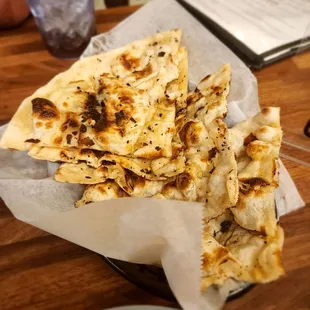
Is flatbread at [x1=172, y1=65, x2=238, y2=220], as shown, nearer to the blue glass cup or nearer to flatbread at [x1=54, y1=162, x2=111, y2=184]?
flatbread at [x1=54, y1=162, x2=111, y2=184]

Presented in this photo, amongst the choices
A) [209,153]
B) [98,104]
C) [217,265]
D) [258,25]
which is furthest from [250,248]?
[258,25]

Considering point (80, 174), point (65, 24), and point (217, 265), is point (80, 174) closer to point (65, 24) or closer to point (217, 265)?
point (217, 265)

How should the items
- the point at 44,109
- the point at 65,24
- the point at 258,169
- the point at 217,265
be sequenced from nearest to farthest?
1. the point at 217,265
2. the point at 258,169
3. the point at 44,109
4. the point at 65,24

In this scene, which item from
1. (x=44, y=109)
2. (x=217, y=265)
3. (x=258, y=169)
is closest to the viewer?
(x=217, y=265)

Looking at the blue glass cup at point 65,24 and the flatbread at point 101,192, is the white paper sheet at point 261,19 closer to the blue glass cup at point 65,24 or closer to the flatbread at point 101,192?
the blue glass cup at point 65,24

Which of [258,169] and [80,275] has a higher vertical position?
[258,169]

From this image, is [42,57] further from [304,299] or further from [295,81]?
[304,299]

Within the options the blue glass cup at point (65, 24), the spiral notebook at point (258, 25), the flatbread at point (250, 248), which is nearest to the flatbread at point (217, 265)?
the flatbread at point (250, 248)

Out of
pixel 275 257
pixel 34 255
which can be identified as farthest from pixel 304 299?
pixel 34 255
